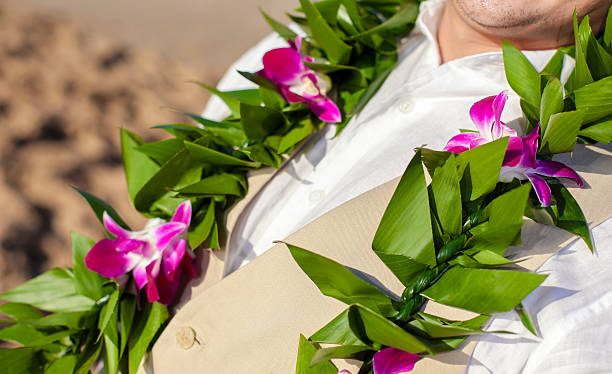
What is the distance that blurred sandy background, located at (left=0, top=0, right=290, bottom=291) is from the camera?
5.25ft

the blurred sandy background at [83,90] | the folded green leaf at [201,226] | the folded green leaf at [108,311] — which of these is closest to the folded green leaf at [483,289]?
the folded green leaf at [201,226]

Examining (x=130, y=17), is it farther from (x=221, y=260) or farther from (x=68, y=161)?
(x=221, y=260)

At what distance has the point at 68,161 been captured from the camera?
1.72 m

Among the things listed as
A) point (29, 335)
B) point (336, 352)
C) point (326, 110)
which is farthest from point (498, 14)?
point (29, 335)

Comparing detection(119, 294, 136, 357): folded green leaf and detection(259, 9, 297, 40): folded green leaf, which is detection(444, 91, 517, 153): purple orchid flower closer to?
detection(259, 9, 297, 40): folded green leaf

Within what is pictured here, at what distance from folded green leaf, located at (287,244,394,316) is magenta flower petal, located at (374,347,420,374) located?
4cm

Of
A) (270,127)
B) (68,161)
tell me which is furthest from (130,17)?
(270,127)

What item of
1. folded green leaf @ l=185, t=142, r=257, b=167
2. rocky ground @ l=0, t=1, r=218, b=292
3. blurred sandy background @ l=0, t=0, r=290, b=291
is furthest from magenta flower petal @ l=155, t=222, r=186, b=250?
blurred sandy background @ l=0, t=0, r=290, b=291

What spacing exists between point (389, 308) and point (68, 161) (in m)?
1.51

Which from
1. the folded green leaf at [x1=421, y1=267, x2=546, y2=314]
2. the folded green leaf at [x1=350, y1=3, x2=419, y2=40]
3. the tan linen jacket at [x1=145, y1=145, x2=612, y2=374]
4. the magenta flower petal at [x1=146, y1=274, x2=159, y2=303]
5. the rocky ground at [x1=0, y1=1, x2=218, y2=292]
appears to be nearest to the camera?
the folded green leaf at [x1=421, y1=267, x2=546, y2=314]

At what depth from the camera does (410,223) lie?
1.79 ft

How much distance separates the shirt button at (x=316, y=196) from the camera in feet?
2.56

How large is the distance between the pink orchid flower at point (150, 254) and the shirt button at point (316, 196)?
0.19 metres

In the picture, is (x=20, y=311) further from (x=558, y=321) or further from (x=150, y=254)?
(x=558, y=321)
